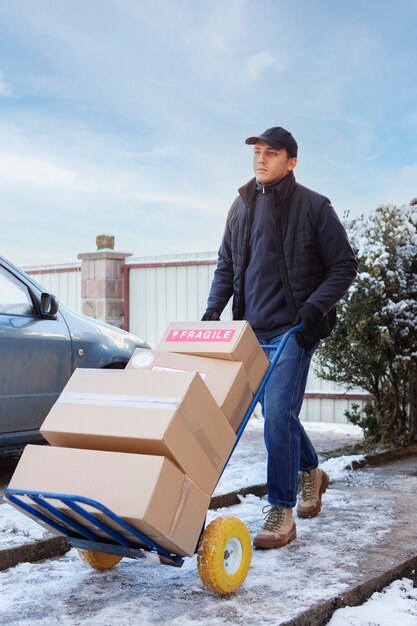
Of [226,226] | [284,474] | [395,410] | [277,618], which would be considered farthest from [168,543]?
[395,410]

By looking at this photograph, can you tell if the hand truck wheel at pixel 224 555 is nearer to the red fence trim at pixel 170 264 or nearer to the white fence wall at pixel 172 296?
the white fence wall at pixel 172 296

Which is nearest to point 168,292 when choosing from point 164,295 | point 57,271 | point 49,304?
point 164,295

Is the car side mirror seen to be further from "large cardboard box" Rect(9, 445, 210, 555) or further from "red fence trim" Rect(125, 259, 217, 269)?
"red fence trim" Rect(125, 259, 217, 269)

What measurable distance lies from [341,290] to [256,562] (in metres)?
1.44

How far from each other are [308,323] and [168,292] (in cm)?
782

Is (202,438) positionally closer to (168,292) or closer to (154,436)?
(154,436)

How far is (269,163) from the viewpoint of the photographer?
441 centimetres

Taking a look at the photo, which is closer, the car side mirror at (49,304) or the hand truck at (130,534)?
the hand truck at (130,534)

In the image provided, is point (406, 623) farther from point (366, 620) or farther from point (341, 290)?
point (341, 290)

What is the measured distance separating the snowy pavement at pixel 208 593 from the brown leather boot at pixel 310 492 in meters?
0.07

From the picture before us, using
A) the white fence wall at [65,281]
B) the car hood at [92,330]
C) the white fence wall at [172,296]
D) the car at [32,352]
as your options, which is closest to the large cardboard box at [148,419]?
the car at [32,352]

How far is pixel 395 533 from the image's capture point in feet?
15.4

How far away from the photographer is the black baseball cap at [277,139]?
4.34 meters

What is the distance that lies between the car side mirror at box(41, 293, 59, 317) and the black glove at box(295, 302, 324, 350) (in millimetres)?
2267
